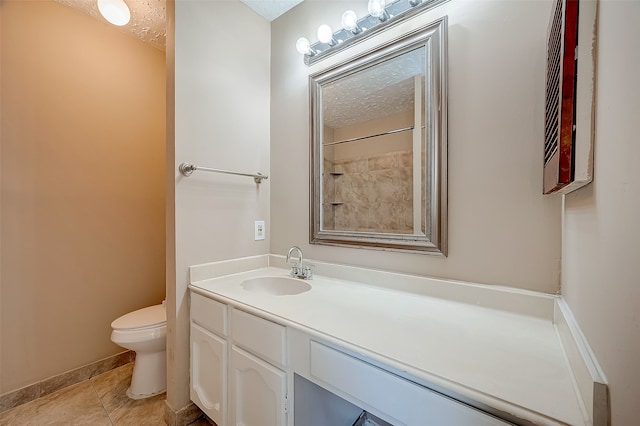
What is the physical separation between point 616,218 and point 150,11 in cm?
248

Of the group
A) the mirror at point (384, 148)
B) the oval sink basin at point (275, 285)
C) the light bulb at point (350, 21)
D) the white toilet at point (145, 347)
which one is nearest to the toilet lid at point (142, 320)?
the white toilet at point (145, 347)

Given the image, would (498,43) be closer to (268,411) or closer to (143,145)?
(268,411)

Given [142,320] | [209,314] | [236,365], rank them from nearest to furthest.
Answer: [236,365] < [209,314] < [142,320]

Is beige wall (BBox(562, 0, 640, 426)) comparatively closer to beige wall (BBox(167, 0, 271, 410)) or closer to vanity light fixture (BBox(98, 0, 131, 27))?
beige wall (BBox(167, 0, 271, 410))

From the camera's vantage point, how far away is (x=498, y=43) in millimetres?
1011

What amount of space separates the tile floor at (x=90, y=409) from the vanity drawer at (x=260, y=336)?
74 centimetres

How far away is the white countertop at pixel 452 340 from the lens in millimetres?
556

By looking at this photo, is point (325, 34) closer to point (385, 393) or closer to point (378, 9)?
point (378, 9)

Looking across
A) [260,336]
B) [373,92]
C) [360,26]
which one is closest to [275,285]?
[260,336]

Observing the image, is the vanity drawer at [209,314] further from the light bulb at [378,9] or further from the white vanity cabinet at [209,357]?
the light bulb at [378,9]

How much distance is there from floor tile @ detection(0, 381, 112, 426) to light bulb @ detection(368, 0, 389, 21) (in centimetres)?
247

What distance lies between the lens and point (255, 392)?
1062 mm

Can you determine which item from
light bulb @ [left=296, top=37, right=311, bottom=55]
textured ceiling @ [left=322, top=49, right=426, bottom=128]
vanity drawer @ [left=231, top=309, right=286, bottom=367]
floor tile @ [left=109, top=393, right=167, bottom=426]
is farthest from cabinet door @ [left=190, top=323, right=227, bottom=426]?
light bulb @ [left=296, top=37, right=311, bottom=55]

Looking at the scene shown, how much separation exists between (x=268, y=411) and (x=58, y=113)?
2.11 meters
